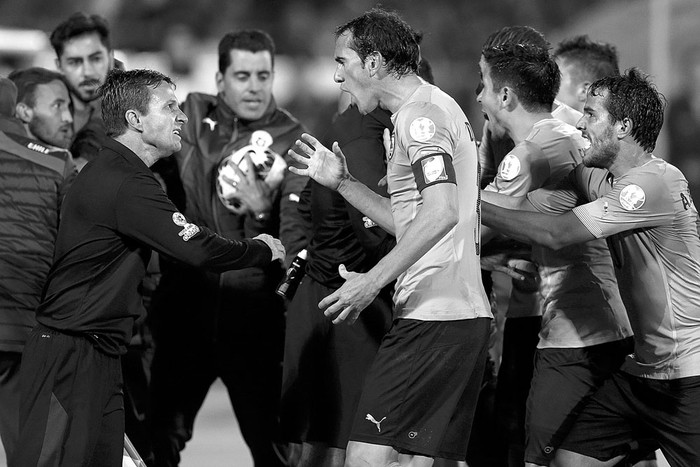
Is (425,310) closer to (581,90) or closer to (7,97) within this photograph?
(581,90)

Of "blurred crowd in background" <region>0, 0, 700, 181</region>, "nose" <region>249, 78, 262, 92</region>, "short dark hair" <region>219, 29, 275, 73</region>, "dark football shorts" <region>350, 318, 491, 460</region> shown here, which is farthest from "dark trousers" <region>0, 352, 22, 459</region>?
"blurred crowd in background" <region>0, 0, 700, 181</region>

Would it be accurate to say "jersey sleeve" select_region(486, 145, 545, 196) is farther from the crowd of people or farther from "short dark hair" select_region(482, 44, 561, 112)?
"short dark hair" select_region(482, 44, 561, 112)

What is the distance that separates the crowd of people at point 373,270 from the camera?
439cm

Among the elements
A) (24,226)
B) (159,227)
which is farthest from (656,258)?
(24,226)

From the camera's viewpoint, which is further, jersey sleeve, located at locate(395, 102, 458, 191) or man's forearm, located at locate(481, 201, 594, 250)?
man's forearm, located at locate(481, 201, 594, 250)

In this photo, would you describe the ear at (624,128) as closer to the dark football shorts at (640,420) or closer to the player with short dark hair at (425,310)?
the player with short dark hair at (425,310)

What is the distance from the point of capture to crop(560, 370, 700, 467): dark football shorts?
15.5 ft

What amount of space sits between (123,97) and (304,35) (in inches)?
445

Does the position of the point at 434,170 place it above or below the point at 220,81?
below

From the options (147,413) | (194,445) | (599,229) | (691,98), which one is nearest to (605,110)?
(599,229)

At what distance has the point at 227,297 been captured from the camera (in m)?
6.35

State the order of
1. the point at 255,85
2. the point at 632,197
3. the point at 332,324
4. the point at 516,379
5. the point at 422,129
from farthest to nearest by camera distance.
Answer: the point at 255,85, the point at 516,379, the point at 332,324, the point at 632,197, the point at 422,129

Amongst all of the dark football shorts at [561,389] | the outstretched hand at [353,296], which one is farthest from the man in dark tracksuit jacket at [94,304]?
the dark football shorts at [561,389]

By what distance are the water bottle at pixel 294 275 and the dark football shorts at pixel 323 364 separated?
0.05 m
